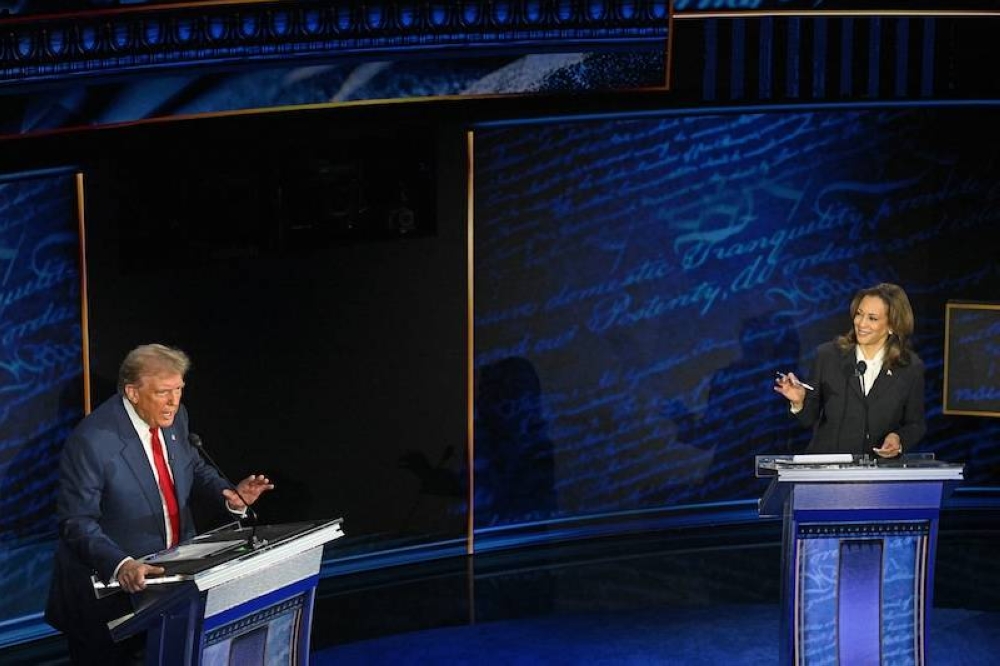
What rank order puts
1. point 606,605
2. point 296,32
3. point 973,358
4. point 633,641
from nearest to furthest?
point 633,641 → point 296,32 → point 606,605 → point 973,358

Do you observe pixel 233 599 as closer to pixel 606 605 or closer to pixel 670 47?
pixel 606 605

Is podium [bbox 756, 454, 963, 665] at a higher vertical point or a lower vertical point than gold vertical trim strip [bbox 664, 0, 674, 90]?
lower

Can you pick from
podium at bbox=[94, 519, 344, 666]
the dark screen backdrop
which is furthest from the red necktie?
the dark screen backdrop

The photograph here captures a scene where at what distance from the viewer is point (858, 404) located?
500cm

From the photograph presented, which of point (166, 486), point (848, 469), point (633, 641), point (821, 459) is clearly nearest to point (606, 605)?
point (633, 641)

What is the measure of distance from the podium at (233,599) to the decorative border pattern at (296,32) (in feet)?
8.26

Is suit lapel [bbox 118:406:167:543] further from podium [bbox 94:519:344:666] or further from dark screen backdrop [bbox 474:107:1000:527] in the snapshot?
dark screen backdrop [bbox 474:107:1000:527]

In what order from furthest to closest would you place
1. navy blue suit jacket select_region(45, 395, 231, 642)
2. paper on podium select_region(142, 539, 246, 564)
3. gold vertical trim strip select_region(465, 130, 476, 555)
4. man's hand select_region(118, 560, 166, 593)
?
gold vertical trim strip select_region(465, 130, 476, 555) → navy blue suit jacket select_region(45, 395, 231, 642) → paper on podium select_region(142, 539, 246, 564) → man's hand select_region(118, 560, 166, 593)

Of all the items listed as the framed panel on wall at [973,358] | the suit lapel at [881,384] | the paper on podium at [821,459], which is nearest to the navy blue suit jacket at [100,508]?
the paper on podium at [821,459]

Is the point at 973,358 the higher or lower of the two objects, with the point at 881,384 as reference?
lower

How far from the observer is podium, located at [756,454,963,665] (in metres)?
4.43

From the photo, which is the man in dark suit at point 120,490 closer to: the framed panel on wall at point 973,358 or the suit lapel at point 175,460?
the suit lapel at point 175,460

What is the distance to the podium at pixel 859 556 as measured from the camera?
4430 millimetres

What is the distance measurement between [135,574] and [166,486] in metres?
0.63
